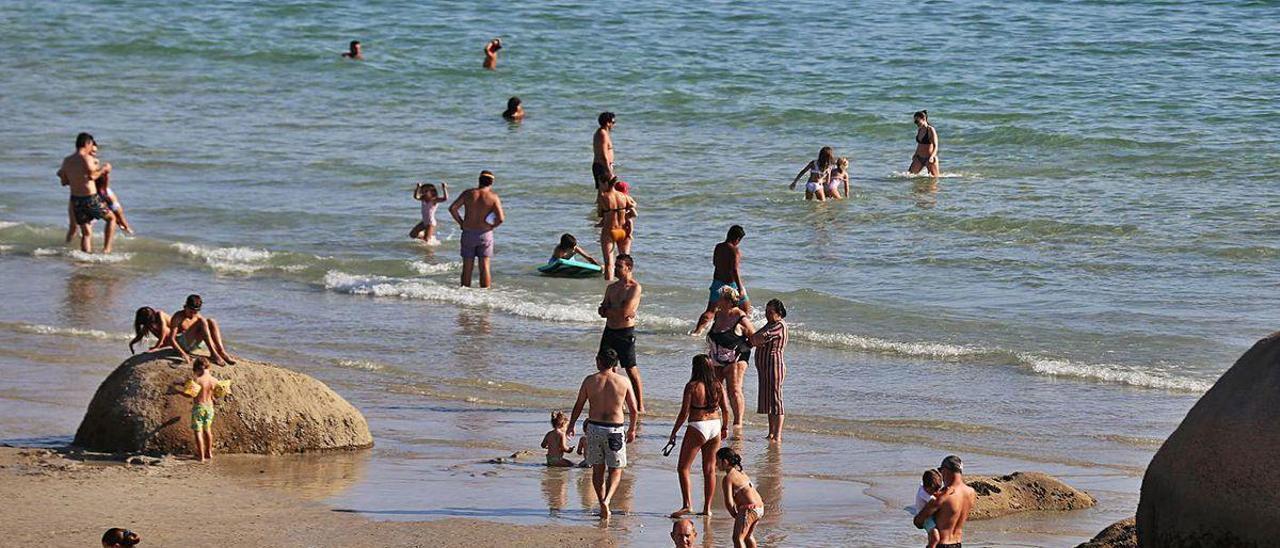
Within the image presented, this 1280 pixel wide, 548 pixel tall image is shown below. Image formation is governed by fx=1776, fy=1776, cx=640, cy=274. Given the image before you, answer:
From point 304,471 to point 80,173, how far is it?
904cm

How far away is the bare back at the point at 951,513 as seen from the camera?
9117mm

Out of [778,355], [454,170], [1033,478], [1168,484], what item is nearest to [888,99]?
[454,170]

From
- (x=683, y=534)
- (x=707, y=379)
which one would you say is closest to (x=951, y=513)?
(x=683, y=534)

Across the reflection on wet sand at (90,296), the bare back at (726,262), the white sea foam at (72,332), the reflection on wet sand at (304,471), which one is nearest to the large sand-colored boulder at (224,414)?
the reflection on wet sand at (304,471)

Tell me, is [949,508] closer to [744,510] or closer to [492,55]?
[744,510]

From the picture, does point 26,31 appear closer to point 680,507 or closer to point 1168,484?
point 680,507

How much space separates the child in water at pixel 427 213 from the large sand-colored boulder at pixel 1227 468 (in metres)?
12.9

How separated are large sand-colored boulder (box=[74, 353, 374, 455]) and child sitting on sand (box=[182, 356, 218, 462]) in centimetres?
12

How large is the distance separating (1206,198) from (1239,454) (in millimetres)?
15028

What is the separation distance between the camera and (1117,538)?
8812mm

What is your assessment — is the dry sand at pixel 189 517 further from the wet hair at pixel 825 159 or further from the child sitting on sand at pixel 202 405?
the wet hair at pixel 825 159

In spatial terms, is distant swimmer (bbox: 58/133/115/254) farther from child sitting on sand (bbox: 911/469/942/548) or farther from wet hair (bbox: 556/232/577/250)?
child sitting on sand (bbox: 911/469/942/548)

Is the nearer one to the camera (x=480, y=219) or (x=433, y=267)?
(x=480, y=219)

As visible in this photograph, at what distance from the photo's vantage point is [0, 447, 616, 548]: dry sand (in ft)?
31.1
